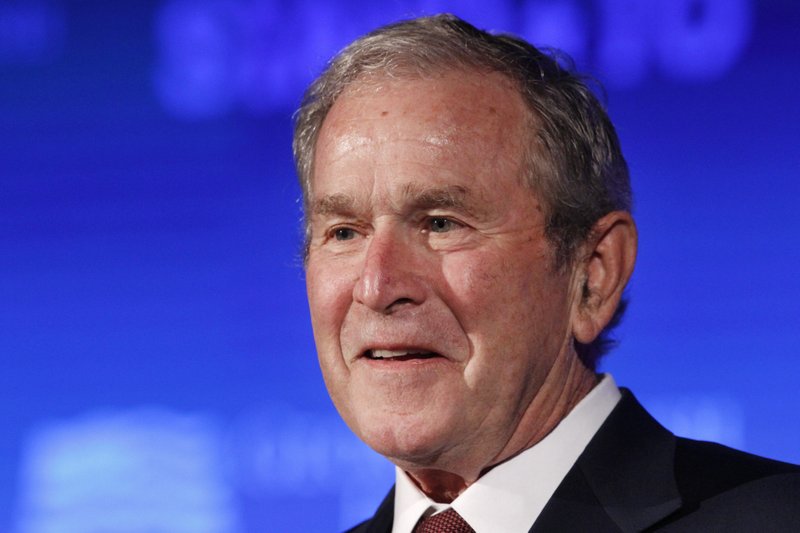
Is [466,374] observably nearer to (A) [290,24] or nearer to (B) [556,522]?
(B) [556,522]

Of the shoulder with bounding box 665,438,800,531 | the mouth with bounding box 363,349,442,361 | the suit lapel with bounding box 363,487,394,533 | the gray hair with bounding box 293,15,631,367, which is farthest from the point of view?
the suit lapel with bounding box 363,487,394,533

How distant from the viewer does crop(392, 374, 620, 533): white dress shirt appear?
6.58ft

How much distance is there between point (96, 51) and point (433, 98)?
1.99 meters

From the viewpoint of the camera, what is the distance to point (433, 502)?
84.6 inches

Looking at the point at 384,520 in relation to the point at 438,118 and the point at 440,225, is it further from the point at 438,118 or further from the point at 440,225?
the point at 438,118

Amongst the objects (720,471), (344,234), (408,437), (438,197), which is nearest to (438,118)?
(438,197)

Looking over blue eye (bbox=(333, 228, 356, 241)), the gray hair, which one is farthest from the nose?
the gray hair

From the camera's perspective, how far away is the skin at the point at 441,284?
1.96 meters

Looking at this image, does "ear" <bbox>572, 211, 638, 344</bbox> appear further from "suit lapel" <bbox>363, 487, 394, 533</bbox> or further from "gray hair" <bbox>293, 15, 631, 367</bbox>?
"suit lapel" <bbox>363, 487, 394, 533</bbox>

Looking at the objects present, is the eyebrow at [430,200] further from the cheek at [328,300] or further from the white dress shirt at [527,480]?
the white dress shirt at [527,480]

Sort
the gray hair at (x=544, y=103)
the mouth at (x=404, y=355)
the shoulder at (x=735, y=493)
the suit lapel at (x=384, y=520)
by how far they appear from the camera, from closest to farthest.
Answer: the shoulder at (x=735, y=493), the mouth at (x=404, y=355), the gray hair at (x=544, y=103), the suit lapel at (x=384, y=520)

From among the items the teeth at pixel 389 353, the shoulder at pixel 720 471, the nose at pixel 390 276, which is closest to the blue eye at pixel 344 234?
the nose at pixel 390 276

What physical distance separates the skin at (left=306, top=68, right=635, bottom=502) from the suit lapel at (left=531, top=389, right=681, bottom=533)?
11cm

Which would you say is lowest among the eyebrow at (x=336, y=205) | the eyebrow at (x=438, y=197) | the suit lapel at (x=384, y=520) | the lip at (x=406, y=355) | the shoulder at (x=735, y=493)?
the shoulder at (x=735, y=493)
